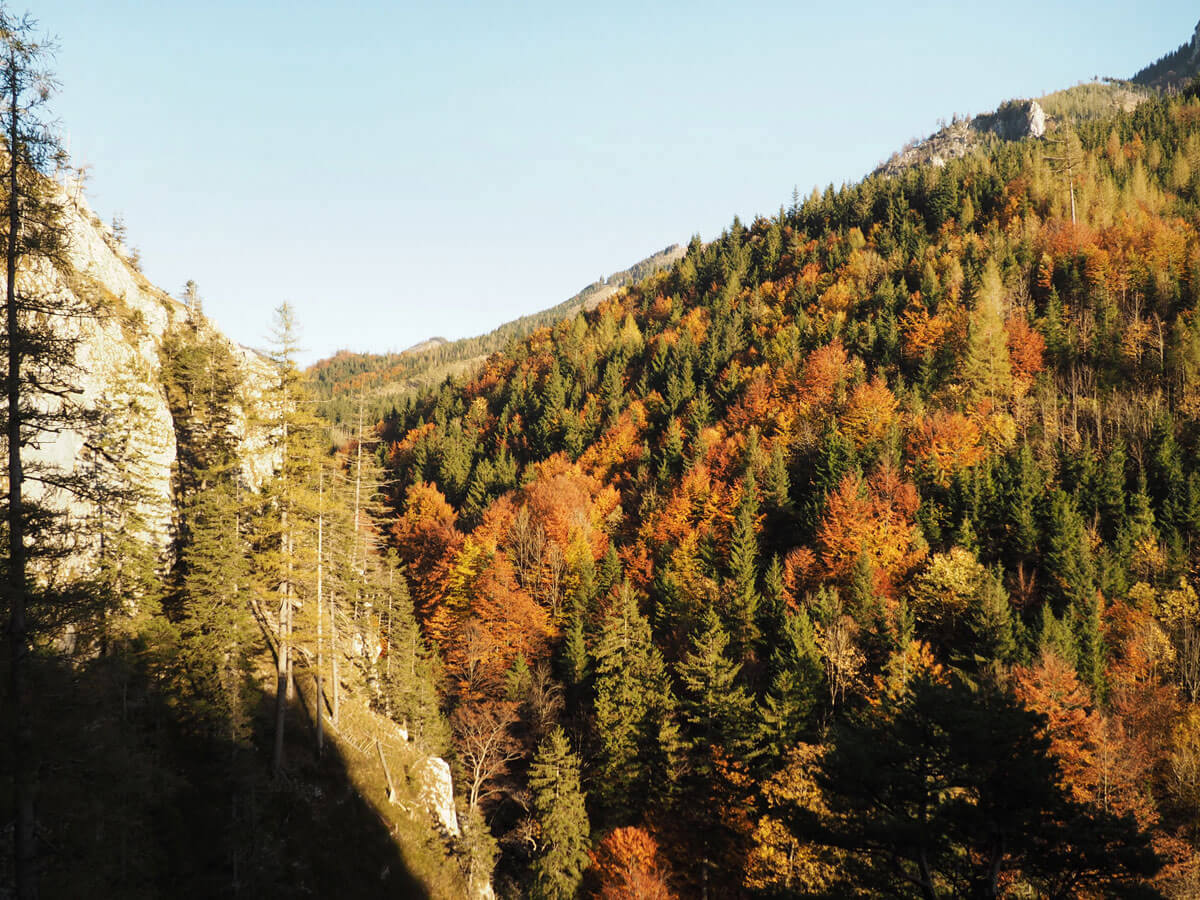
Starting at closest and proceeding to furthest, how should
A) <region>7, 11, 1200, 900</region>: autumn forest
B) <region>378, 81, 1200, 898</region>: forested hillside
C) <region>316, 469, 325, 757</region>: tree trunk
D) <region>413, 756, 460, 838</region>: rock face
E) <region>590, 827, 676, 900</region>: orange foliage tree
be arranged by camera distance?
1. <region>7, 11, 1200, 900</region>: autumn forest
2. <region>378, 81, 1200, 898</region>: forested hillside
3. <region>316, 469, 325, 757</region>: tree trunk
4. <region>590, 827, 676, 900</region>: orange foliage tree
5. <region>413, 756, 460, 838</region>: rock face

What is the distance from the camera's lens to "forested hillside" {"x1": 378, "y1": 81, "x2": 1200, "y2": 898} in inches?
516

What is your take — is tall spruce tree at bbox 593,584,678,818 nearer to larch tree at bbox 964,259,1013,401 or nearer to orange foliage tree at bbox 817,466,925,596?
orange foliage tree at bbox 817,466,925,596

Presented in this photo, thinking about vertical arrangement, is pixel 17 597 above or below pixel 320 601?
above

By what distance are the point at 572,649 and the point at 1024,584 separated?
32633mm

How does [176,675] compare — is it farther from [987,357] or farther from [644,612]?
[987,357]

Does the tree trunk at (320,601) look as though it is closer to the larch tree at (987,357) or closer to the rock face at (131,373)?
the rock face at (131,373)

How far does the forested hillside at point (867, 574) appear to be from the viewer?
43.0ft

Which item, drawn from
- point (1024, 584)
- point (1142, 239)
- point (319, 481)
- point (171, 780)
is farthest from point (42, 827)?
point (1142, 239)

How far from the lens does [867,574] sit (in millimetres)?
43219

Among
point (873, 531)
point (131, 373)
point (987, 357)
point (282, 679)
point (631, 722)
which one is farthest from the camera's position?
point (987, 357)

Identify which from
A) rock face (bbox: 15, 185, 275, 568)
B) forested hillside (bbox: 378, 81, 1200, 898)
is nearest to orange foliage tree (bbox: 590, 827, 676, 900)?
forested hillside (bbox: 378, 81, 1200, 898)

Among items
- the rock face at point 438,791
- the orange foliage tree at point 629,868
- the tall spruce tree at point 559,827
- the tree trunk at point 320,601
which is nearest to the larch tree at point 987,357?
the orange foliage tree at point 629,868

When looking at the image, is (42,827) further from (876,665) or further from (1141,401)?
(1141,401)

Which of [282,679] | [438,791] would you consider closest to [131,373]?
[282,679]
